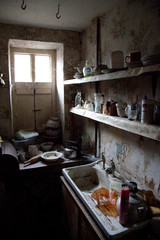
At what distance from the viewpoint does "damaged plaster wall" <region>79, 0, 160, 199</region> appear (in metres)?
1.50

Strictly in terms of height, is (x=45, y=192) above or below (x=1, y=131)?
below

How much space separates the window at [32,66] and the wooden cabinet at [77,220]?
174 cm

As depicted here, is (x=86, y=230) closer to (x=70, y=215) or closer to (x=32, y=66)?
(x=70, y=215)

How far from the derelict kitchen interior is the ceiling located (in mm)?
74

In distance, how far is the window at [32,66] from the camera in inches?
117

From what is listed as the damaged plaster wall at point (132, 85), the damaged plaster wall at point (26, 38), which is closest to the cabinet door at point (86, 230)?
the damaged plaster wall at point (132, 85)

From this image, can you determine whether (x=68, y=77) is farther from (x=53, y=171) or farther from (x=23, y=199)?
(x=23, y=199)

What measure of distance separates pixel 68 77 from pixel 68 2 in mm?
1082

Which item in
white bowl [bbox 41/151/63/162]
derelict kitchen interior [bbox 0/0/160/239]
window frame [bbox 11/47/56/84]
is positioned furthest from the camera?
window frame [bbox 11/47/56/84]

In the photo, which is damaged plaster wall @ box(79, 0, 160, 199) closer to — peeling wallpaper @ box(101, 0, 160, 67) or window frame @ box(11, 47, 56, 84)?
peeling wallpaper @ box(101, 0, 160, 67)

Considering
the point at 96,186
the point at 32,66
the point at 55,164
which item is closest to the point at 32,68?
the point at 32,66

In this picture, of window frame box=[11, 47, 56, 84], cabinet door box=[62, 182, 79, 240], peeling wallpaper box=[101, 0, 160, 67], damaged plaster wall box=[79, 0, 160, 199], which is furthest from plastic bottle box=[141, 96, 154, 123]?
window frame box=[11, 47, 56, 84]

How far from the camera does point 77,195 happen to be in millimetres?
1740

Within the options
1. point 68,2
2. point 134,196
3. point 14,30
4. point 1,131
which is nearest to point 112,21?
point 68,2
